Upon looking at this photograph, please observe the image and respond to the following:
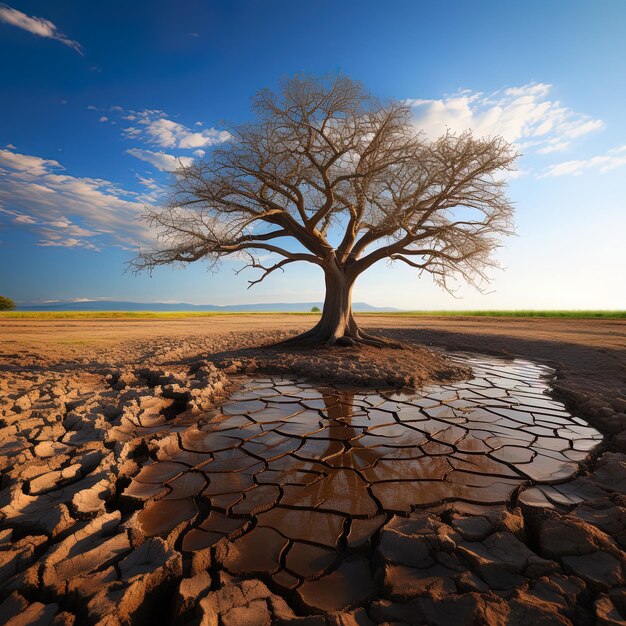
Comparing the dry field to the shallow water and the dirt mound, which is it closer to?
the shallow water

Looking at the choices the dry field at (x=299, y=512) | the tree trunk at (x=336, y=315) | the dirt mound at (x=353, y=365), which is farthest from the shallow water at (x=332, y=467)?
the tree trunk at (x=336, y=315)

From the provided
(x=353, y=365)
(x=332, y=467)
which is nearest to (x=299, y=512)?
(x=332, y=467)

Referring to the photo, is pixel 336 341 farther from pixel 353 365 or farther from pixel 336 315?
pixel 353 365

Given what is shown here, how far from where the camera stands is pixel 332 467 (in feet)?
9.15

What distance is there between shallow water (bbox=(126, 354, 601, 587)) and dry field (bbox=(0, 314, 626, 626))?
17 mm

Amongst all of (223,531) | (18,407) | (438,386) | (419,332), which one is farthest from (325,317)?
(223,531)

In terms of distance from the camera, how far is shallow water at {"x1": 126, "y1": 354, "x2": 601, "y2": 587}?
1953 mm

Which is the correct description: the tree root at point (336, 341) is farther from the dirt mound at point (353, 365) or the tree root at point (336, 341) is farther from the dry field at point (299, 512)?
the dry field at point (299, 512)

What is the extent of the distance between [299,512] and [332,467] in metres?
0.67

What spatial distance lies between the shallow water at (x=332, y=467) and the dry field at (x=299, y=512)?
17mm

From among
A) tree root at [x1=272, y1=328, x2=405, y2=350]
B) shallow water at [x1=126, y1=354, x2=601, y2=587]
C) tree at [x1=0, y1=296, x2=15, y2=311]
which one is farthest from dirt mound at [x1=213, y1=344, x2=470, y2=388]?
tree at [x1=0, y1=296, x2=15, y2=311]

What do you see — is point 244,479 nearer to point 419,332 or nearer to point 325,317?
point 325,317

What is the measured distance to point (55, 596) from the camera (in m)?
1.43

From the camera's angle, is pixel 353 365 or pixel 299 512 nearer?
pixel 299 512
